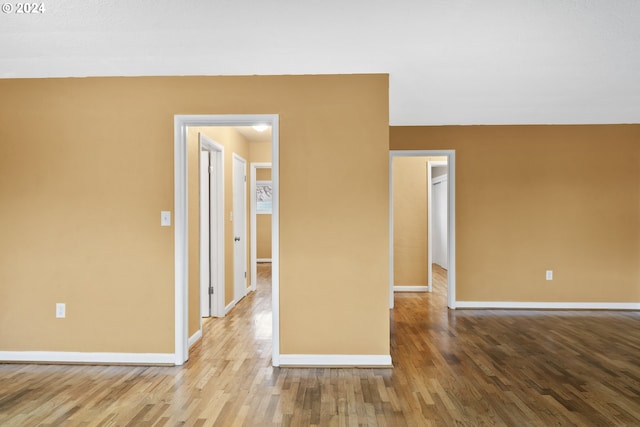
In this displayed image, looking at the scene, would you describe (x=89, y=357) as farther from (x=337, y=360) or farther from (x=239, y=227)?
(x=239, y=227)

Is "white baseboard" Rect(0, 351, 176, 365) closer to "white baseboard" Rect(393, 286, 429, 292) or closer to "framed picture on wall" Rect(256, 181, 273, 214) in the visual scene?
"white baseboard" Rect(393, 286, 429, 292)

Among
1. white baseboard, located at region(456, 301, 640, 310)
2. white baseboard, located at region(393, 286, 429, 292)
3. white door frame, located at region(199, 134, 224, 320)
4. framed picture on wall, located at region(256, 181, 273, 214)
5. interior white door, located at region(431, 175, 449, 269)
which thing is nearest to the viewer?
white door frame, located at region(199, 134, 224, 320)

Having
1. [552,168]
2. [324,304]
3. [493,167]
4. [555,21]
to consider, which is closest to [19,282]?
[324,304]

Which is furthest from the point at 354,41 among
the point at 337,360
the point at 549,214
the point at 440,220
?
the point at 440,220

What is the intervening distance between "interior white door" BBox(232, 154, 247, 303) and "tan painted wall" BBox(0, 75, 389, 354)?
83.8 inches

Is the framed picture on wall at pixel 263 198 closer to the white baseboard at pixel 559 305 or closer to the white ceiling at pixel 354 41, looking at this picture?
the white baseboard at pixel 559 305

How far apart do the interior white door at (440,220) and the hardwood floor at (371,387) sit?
505 cm

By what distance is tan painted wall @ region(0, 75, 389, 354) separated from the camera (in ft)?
10.2

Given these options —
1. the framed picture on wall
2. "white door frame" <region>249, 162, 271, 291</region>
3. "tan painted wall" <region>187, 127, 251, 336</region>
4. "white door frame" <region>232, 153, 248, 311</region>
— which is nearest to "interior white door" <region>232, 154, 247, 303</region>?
"white door frame" <region>232, 153, 248, 311</region>

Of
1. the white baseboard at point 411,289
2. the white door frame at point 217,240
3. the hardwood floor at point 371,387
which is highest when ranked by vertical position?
the white door frame at point 217,240

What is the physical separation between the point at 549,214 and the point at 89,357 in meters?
5.31

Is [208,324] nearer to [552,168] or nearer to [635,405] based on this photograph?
[635,405]

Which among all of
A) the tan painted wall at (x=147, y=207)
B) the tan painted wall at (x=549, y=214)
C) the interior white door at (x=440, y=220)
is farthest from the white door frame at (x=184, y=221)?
the interior white door at (x=440, y=220)

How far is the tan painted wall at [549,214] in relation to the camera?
4945mm
